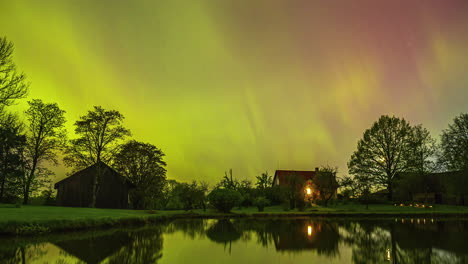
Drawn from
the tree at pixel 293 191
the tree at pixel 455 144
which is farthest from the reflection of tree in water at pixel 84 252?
the tree at pixel 455 144

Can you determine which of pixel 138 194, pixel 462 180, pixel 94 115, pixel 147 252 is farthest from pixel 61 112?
pixel 462 180

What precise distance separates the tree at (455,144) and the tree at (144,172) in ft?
141

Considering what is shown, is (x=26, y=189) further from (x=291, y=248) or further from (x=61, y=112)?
(x=291, y=248)

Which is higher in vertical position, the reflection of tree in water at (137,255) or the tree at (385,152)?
the tree at (385,152)

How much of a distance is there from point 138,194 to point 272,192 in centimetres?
2462

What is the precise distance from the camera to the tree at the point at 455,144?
1745 inches

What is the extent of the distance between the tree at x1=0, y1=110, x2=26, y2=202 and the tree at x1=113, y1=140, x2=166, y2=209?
12.2 m

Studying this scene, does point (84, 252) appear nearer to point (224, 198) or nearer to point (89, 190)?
point (224, 198)

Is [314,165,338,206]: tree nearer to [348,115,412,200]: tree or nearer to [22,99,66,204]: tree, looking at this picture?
[348,115,412,200]: tree

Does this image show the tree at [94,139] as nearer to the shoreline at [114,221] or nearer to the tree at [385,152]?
the shoreline at [114,221]

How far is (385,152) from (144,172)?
42536mm

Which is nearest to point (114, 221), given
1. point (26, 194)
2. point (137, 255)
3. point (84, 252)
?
point (84, 252)

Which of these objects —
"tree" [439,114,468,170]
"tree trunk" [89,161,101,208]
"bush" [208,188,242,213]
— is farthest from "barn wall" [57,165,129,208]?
"tree" [439,114,468,170]

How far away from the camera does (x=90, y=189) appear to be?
42.0 metres
